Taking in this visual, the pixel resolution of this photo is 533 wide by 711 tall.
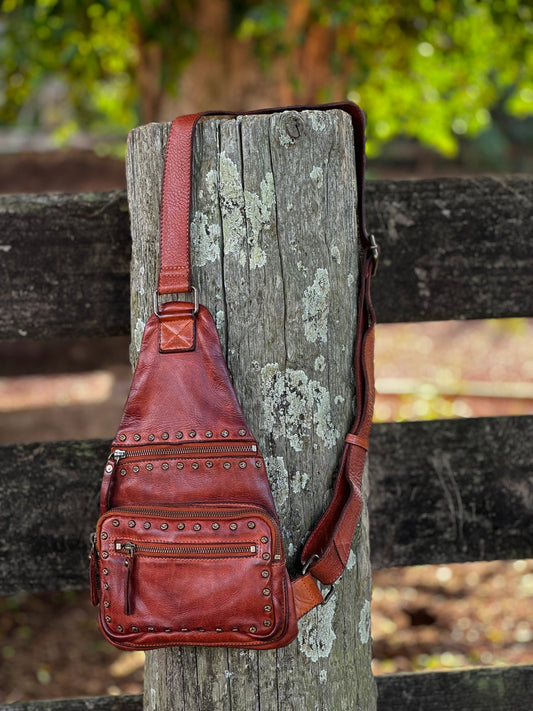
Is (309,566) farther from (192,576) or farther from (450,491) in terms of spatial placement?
(450,491)

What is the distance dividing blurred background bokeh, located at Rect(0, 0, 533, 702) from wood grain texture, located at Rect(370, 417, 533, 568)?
67.1 inches

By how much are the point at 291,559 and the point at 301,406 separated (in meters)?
0.29

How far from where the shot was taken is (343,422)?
1.48m

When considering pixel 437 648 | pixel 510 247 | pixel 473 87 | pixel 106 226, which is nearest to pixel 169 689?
pixel 106 226

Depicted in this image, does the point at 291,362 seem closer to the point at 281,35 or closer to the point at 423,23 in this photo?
the point at 281,35

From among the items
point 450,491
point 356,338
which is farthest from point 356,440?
point 450,491

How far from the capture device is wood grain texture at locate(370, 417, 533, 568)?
6.26 feet

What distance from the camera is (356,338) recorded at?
150 cm

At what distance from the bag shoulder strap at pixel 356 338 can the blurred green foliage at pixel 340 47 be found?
183 centimetres

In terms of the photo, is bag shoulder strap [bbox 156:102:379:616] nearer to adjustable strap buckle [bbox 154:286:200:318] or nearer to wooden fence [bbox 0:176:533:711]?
adjustable strap buckle [bbox 154:286:200:318]

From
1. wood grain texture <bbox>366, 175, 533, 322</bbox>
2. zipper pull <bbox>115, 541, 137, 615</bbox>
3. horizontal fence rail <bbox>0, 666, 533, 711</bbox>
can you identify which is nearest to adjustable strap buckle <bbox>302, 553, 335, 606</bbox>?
zipper pull <bbox>115, 541, 137, 615</bbox>

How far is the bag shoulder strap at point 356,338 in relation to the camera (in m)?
1.38

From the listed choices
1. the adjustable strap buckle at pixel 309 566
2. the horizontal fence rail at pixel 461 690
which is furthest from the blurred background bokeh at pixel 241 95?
the adjustable strap buckle at pixel 309 566

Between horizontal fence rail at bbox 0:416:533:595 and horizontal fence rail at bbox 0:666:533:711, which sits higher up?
horizontal fence rail at bbox 0:416:533:595
